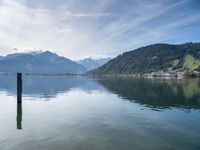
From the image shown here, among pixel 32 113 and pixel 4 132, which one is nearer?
pixel 4 132

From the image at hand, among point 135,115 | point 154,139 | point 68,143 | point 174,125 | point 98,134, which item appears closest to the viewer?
point 68,143

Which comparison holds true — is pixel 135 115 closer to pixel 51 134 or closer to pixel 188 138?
pixel 188 138

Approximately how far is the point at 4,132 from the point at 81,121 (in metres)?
14.1

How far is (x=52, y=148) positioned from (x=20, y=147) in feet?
13.2

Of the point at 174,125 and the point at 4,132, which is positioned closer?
the point at 4,132

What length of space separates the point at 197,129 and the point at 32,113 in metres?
34.3

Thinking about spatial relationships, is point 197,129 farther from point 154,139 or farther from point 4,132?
point 4,132

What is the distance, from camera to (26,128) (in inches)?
1548

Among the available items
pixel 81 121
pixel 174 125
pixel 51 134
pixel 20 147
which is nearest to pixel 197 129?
pixel 174 125

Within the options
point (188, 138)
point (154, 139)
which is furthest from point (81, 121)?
point (188, 138)

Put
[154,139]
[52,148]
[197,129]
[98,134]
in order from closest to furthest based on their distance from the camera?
[52,148], [154,139], [98,134], [197,129]

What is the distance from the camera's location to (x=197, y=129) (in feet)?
129

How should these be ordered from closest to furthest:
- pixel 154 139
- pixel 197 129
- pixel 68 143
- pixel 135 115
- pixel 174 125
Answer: pixel 68 143, pixel 154 139, pixel 197 129, pixel 174 125, pixel 135 115

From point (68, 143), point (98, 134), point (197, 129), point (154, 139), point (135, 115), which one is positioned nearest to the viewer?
point (68, 143)
